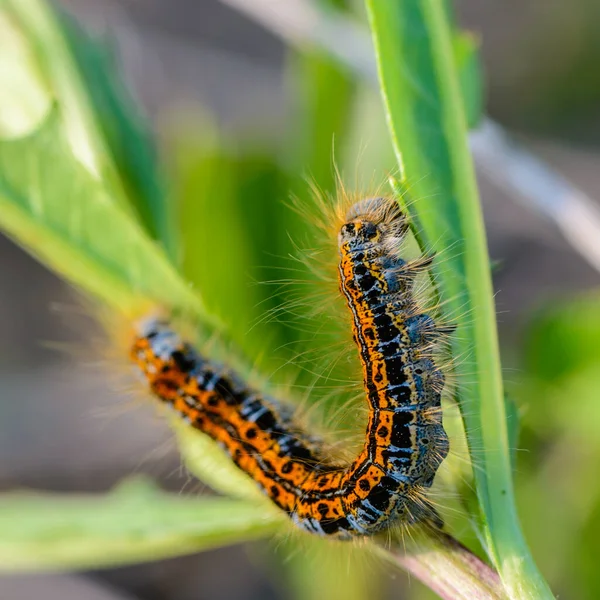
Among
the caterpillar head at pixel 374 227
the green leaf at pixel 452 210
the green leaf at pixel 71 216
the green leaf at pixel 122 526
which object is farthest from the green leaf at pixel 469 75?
the green leaf at pixel 122 526

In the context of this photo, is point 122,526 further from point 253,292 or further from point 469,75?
point 469,75

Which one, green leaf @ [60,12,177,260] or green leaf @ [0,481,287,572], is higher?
green leaf @ [60,12,177,260]

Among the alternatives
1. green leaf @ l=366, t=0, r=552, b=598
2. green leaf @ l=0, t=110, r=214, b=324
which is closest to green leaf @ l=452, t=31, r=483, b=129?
green leaf @ l=366, t=0, r=552, b=598

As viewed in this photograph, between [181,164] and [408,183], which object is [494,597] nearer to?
[408,183]

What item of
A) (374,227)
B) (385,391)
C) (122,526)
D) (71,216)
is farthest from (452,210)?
(122,526)

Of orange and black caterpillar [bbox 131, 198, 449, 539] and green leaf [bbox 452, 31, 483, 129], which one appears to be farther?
green leaf [bbox 452, 31, 483, 129]

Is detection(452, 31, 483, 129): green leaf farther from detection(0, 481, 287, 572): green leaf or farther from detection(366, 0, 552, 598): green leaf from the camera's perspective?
detection(0, 481, 287, 572): green leaf

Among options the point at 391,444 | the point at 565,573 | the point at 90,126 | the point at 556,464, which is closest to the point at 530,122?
Result: the point at 556,464
